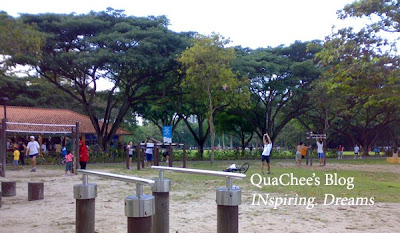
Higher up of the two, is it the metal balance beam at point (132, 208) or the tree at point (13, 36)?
the tree at point (13, 36)

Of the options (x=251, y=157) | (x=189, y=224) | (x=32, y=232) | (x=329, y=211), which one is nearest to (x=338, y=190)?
(x=329, y=211)

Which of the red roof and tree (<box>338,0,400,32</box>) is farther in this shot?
the red roof

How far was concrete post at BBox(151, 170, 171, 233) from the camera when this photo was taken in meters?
4.04

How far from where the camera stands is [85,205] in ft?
12.7

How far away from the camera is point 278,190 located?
11.0m

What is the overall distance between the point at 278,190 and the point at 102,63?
1633 cm

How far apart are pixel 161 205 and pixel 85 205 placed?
728mm

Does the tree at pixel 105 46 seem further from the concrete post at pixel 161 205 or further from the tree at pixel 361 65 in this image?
the concrete post at pixel 161 205

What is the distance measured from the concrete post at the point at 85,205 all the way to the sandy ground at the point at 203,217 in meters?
2.64

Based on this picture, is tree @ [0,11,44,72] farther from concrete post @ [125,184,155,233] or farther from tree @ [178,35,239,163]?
tree @ [178,35,239,163]

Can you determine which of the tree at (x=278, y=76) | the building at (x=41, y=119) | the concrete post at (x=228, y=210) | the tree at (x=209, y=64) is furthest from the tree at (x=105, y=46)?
the concrete post at (x=228, y=210)

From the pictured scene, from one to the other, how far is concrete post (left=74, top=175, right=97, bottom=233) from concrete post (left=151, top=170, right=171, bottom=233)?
599 millimetres

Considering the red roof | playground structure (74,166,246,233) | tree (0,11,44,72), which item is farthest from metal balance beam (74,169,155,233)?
the red roof

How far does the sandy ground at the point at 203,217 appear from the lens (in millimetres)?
6566
